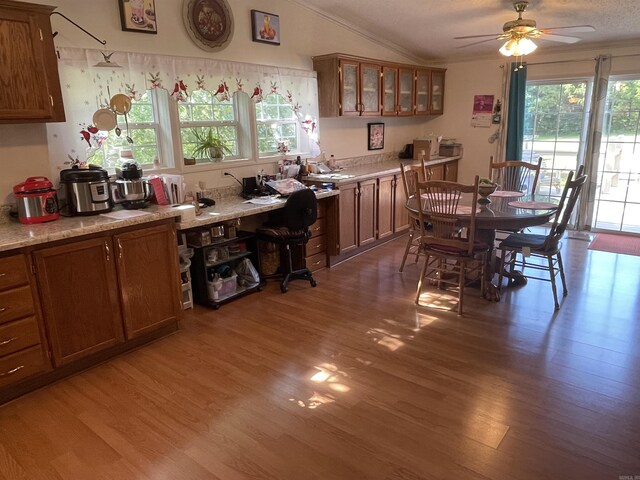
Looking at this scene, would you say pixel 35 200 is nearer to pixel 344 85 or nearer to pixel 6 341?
pixel 6 341

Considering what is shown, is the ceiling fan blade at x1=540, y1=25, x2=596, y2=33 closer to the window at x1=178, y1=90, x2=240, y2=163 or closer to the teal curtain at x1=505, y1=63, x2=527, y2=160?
the teal curtain at x1=505, y1=63, x2=527, y2=160

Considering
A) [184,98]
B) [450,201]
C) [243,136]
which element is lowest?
[450,201]

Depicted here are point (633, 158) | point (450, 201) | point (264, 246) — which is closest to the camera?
point (450, 201)

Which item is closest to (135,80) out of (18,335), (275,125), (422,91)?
(275,125)

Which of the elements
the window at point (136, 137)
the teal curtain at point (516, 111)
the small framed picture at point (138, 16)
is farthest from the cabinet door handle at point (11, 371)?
the teal curtain at point (516, 111)

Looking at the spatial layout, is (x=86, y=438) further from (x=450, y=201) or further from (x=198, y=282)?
(x=450, y=201)

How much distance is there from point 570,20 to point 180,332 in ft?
15.2

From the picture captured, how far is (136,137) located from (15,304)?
62.6 inches

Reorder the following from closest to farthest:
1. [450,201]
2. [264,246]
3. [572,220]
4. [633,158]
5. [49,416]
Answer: [49,416] < [450,201] < [264,246] < [633,158] < [572,220]

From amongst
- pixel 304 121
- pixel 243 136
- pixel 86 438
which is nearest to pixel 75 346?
pixel 86 438

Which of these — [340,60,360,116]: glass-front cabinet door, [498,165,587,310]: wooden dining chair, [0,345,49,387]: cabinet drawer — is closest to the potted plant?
[340,60,360,116]: glass-front cabinet door

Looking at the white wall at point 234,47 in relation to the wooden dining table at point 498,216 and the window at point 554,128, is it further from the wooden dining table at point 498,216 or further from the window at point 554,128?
the wooden dining table at point 498,216

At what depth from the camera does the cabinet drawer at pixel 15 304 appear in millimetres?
2294

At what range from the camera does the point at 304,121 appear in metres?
4.62
